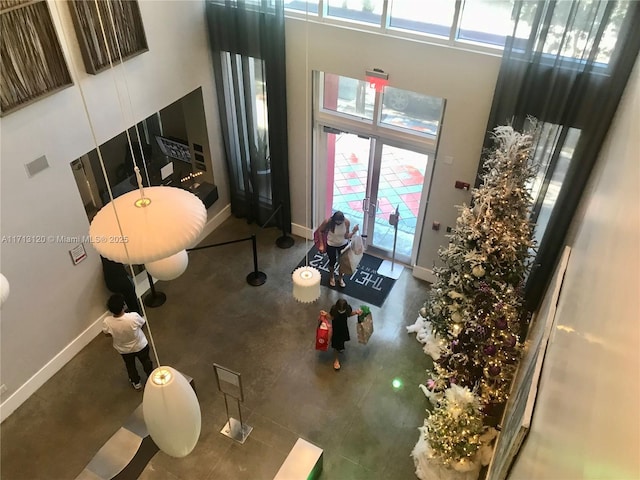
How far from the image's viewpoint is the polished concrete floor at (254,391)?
5730 millimetres

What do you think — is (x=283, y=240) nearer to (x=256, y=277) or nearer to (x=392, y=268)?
(x=256, y=277)

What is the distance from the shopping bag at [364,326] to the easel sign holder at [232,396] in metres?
1.58

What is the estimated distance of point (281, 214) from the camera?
8414 millimetres

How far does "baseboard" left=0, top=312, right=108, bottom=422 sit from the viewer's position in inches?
240

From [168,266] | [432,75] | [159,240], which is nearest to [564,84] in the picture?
[432,75]

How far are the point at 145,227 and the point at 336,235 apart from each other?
14.7 feet

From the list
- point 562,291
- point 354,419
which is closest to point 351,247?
point 354,419

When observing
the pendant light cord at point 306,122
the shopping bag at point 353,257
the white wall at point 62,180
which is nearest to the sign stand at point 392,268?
the shopping bag at point 353,257

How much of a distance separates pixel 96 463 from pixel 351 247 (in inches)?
155

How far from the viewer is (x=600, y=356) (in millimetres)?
2170

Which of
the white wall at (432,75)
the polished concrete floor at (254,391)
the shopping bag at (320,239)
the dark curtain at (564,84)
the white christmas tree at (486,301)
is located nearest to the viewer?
the dark curtain at (564,84)

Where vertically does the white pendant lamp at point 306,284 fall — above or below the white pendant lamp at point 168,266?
below

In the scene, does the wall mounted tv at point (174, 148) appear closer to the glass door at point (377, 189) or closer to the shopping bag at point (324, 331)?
the glass door at point (377, 189)

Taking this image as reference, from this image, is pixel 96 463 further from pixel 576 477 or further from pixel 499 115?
pixel 499 115
